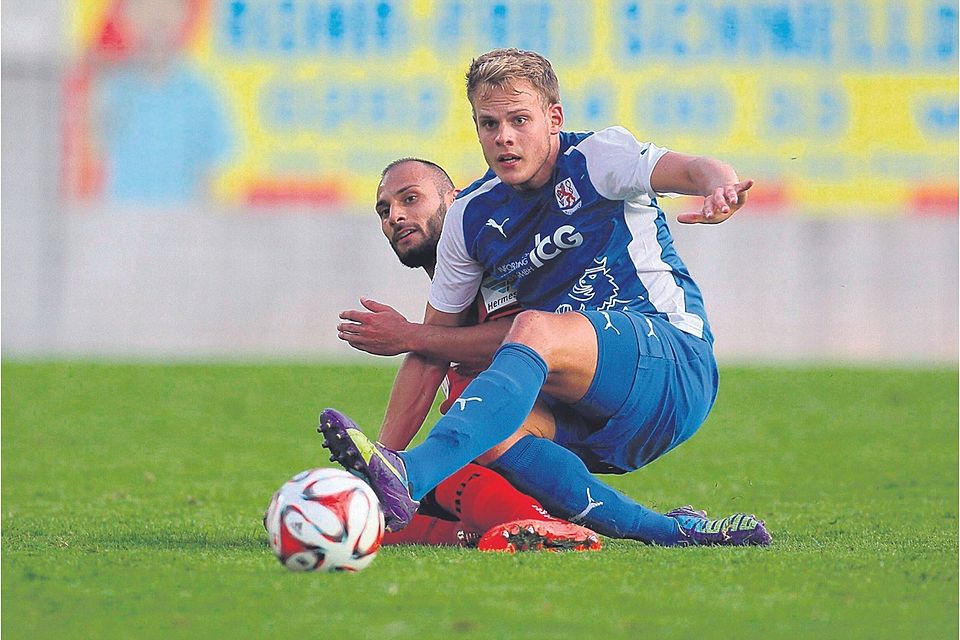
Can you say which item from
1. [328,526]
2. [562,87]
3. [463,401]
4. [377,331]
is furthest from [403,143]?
[328,526]

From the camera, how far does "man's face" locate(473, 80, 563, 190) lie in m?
4.76

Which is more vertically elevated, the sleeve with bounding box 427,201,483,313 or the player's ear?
the player's ear

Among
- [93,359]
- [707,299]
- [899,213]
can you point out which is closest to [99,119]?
[93,359]

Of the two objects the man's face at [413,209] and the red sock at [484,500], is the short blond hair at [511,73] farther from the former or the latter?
the red sock at [484,500]

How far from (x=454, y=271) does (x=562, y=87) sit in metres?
11.3

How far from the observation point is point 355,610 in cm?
342

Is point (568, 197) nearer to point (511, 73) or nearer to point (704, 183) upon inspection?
point (511, 73)

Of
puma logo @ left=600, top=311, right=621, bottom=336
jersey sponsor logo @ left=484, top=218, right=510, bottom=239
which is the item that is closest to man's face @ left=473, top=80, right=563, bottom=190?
jersey sponsor logo @ left=484, top=218, right=510, bottom=239

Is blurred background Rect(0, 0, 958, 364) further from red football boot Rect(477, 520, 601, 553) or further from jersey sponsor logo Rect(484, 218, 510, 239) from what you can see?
red football boot Rect(477, 520, 601, 553)

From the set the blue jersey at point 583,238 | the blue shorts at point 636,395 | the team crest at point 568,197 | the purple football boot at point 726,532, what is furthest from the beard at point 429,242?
the purple football boot at point 726,532

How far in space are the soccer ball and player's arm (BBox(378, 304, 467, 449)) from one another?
3.76 ft

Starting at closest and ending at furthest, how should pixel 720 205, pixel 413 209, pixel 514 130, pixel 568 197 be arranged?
pixel 720 205 → pixel 514 130 → pixel 568 197 → pixel 413 209

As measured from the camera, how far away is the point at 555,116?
4930mm

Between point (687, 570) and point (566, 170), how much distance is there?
1.47 meters
